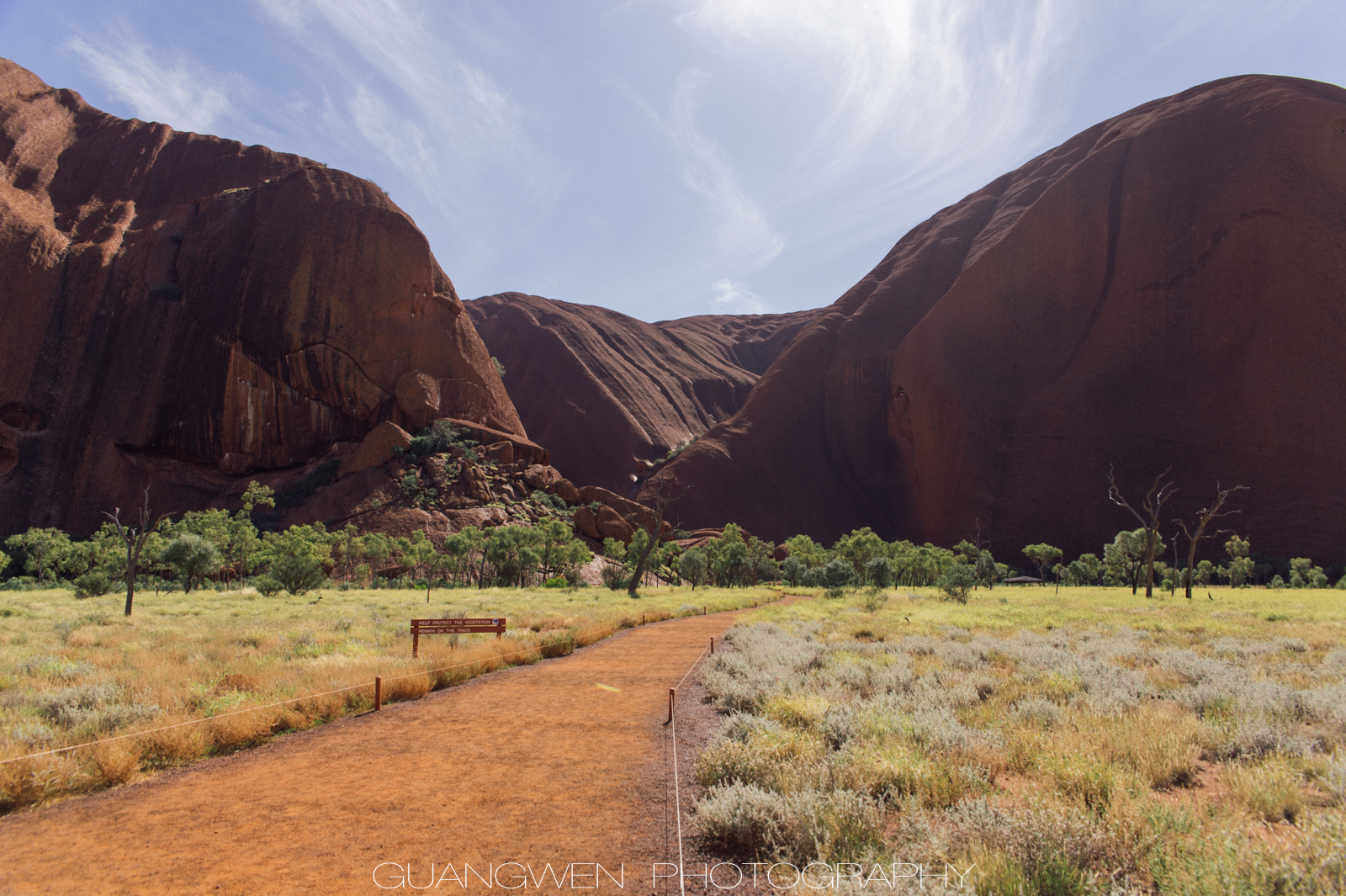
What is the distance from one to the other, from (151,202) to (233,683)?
91.8 metres

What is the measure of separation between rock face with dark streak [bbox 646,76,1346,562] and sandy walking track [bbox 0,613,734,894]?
2792 inches

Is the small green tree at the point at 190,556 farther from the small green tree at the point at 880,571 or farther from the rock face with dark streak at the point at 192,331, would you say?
the small green tree at the point at 880,571

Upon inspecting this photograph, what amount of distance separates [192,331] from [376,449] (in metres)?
25.9

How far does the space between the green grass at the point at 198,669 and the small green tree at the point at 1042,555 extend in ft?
157

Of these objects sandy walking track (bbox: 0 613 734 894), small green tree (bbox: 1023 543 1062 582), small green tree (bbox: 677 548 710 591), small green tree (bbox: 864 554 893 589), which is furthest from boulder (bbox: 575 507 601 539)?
sandy walking track (bbox: 0 613 734 894)

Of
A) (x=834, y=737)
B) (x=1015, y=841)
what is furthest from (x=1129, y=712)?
(x=1015, y=841)

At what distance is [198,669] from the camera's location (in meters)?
10.2

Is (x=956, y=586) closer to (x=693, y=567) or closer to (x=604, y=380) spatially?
(x=693, y=567)

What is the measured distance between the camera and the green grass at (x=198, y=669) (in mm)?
6590

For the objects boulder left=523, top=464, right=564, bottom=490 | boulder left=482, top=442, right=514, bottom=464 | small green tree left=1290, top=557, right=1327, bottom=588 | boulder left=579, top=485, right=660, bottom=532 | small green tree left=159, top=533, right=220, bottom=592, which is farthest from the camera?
boulder left=579, top=485, right=660, bottom=532

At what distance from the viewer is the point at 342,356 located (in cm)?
6331

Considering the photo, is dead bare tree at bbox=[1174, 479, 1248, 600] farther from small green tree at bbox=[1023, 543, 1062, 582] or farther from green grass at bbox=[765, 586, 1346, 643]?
small green tree at bbox=[1023, 543, 1062, 582]

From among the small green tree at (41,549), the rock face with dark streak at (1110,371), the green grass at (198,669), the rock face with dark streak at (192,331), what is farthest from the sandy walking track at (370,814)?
the rock face with dark streak at (1110,371)

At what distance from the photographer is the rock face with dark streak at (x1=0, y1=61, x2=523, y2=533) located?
59.4m
